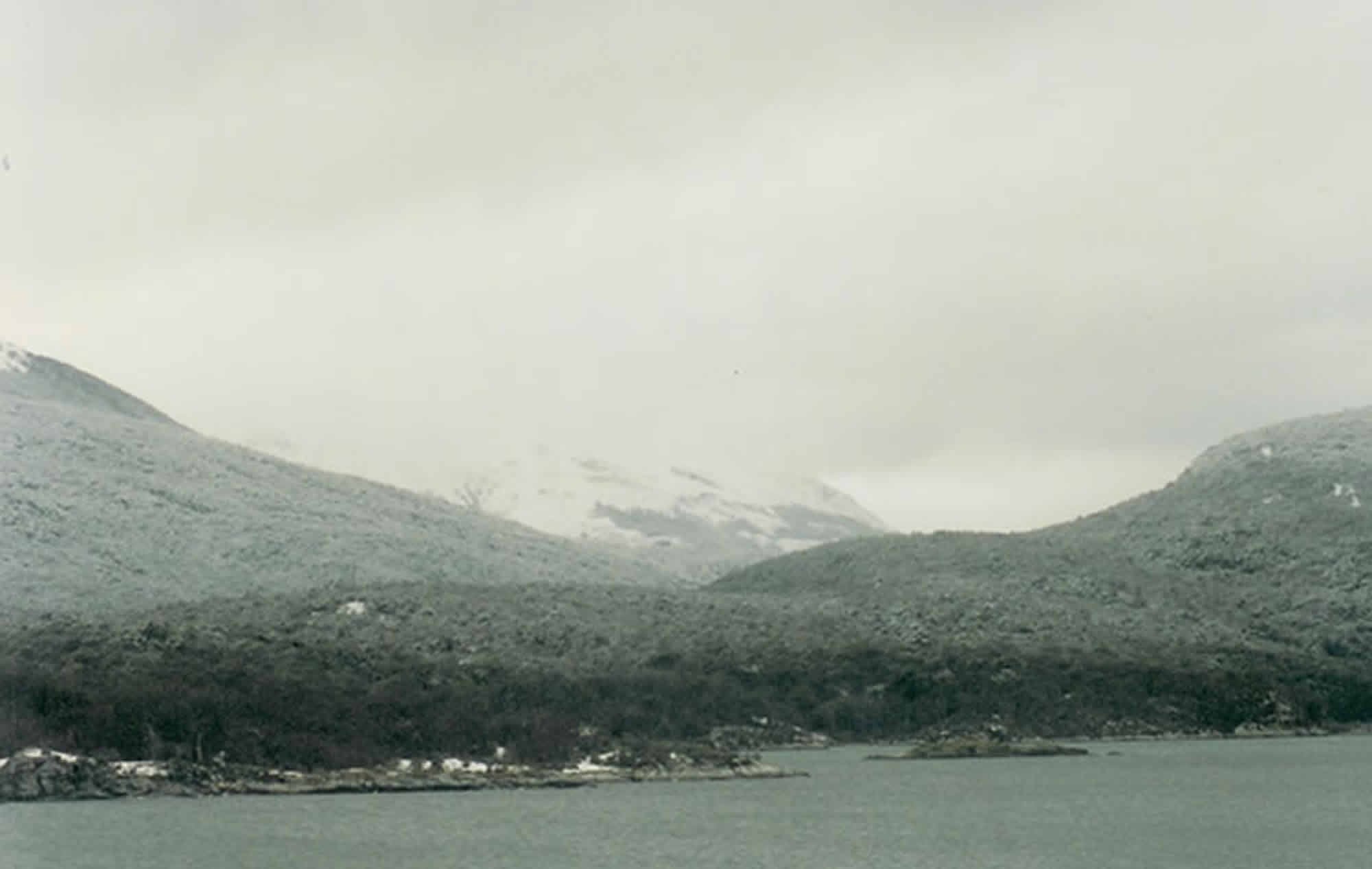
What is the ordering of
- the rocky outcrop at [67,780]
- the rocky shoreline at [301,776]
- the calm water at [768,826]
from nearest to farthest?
the calm water at [768,826]
the rocky outcrop at [67,780]
the rocky shoreline at [301,776]

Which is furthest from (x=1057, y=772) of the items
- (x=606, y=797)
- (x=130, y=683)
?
(x=130, y=683)

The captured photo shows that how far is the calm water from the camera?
113m

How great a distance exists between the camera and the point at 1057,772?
185000 mm

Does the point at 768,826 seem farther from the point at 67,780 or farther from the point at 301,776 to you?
the point at 67,780

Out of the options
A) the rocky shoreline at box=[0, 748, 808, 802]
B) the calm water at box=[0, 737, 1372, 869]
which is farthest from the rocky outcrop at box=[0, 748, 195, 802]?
the calm water at box=[0, 737, 1372, 869]

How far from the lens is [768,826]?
5246 inches

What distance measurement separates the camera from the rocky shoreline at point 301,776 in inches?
6270

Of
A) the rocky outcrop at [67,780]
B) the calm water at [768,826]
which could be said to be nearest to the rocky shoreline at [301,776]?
the rocky outcrop at [67,780]

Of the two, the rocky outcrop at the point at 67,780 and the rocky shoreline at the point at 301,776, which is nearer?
the rocky outcrop at the point at 67,780

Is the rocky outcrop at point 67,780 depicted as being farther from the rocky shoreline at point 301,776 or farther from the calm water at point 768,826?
the calm water at point 768,826

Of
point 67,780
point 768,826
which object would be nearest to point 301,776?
point 67,780

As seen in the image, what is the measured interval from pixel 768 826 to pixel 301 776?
5395cm

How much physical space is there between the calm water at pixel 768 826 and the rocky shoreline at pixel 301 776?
5.18 metres

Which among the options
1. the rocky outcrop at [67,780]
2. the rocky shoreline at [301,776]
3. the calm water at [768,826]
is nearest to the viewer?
the calm water at [768,826]
